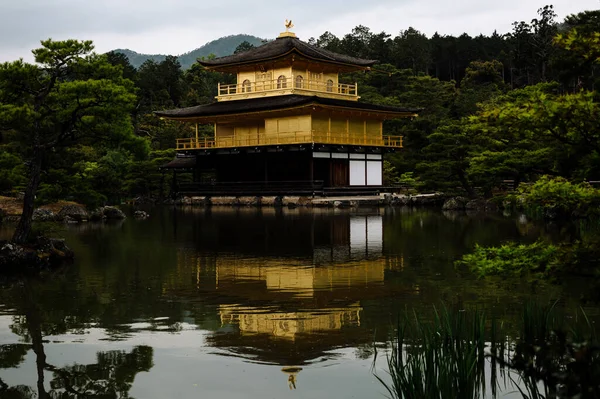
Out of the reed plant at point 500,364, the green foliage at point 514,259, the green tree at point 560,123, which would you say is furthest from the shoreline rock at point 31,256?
the green tree at point 560,123

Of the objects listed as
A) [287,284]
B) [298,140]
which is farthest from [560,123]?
[298,140]

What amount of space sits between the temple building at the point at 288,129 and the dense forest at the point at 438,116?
316cm

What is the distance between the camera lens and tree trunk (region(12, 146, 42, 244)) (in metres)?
15.2

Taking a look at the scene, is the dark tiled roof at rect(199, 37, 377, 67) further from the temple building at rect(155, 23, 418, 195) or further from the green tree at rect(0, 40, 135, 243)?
the green tree at rect(0, 40, 135, 243)

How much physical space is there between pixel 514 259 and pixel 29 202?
12.4 metres

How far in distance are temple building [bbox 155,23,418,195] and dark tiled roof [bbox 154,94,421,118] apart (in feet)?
0.22

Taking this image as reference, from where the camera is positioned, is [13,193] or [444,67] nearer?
[13,193]

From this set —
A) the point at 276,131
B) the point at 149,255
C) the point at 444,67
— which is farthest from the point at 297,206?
the point at 444,67

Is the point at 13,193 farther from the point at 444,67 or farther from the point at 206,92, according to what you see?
the point at 444,67

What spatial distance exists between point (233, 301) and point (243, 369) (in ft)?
12.3

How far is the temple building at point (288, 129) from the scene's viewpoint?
44.5 metres

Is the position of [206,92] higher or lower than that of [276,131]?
higher

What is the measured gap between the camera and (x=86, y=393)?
6.51m

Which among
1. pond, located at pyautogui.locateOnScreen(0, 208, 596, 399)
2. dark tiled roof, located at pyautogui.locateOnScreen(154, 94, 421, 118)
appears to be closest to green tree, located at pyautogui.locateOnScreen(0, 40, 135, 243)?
pond, located at pyautogui.locateOnScreen(0, 208, 596, 399)
